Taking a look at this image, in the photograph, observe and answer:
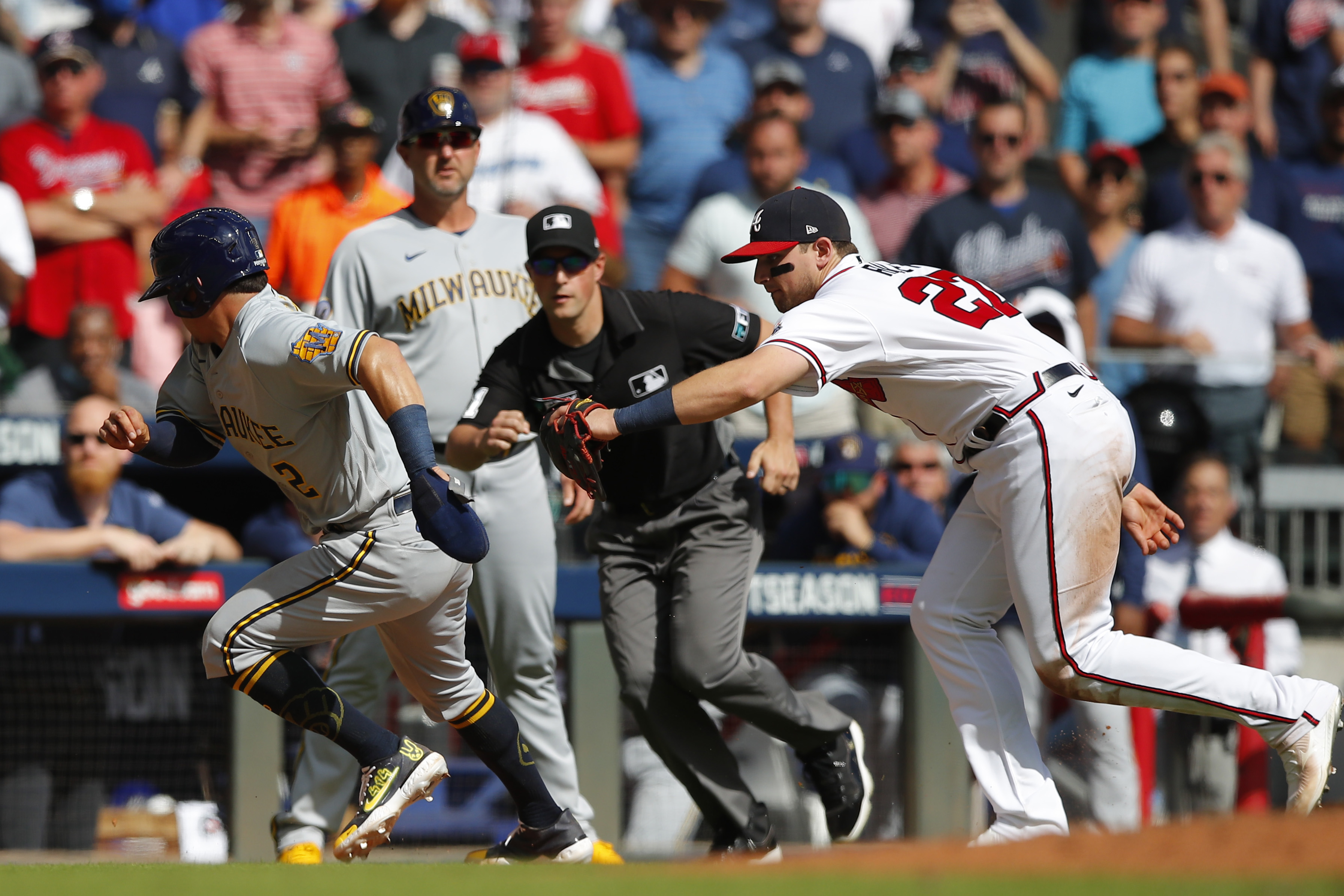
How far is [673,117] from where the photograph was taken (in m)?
8.52

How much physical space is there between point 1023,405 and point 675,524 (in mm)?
1292

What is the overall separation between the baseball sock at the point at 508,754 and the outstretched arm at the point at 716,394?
3.45 ft

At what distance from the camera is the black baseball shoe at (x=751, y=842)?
477cm

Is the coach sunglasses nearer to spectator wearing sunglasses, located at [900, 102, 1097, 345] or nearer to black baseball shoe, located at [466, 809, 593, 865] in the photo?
black baseball shoe, located at [466, 809, 593, 865]

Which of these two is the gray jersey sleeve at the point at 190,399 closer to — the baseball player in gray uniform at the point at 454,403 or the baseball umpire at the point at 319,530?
the baseball umpire at the point at 319,530

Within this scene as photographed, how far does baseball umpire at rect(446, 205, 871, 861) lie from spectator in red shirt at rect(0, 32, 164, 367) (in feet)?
11.2

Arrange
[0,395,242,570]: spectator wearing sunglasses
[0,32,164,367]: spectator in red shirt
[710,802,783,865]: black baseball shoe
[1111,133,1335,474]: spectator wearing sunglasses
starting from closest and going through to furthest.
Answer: [710,802,783,865]: black baseball shoe < [0,395,242,570]: spectator wearing sunglasses < [0,32,164,367]: spectator in red shirt < [1111,133,1335,474]: spectator wearing sunglasses

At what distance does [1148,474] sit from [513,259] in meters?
3.46

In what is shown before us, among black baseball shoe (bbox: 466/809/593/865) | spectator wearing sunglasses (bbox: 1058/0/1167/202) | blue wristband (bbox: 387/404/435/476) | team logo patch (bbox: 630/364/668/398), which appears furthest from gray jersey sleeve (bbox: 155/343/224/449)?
spectator wearing sunglasses (bbox: 1058/0/1167/202)

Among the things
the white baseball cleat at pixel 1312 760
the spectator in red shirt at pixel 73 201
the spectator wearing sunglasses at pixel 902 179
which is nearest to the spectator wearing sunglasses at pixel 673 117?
the spectator wearing sunglasses at pixel 902 179

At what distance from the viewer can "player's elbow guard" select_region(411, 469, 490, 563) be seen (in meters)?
3.70

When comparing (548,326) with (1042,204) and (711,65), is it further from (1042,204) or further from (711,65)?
(711,65)

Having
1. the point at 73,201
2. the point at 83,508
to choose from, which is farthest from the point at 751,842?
the point at 73,201

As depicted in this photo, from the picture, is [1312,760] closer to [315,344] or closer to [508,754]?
[508,754]
